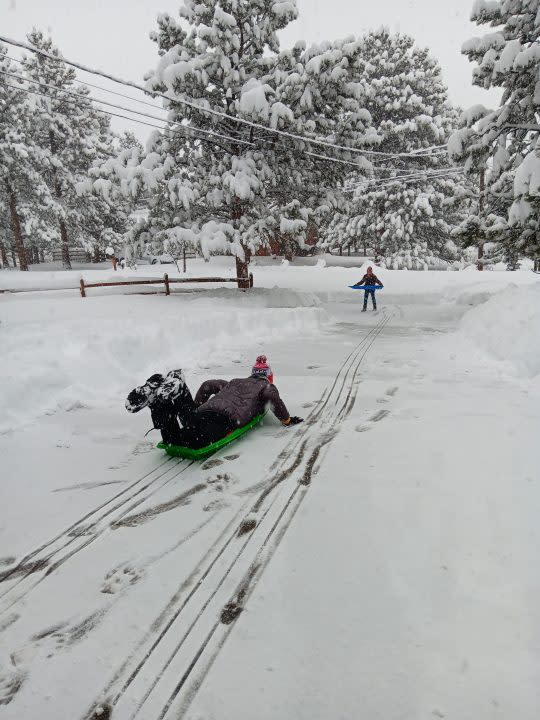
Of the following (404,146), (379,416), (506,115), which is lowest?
(379,416)

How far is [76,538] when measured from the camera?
324 cm

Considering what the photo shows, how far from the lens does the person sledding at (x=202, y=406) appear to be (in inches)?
163

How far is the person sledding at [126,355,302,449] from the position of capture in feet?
13.6

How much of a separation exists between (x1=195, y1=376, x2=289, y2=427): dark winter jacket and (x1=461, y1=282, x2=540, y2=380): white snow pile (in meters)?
4.24

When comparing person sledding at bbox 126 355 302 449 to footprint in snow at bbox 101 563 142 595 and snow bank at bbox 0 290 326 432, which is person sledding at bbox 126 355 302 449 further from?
snow bank at bbox 0 290 326 432

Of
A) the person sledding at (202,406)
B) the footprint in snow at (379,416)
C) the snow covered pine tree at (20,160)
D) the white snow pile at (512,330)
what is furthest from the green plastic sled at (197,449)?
the snow covered pine tree at (20,160)

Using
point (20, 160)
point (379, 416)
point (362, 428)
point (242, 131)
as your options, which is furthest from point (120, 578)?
point (20, 160)

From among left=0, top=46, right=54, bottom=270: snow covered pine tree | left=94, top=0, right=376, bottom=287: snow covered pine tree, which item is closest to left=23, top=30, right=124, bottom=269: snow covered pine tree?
left=0, top=46, right=54, bottom=270: snow covered pine tree

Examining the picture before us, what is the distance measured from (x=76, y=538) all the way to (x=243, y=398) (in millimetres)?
2328

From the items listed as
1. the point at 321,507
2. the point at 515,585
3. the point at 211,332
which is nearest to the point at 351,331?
the point at 211,332

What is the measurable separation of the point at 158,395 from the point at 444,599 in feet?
9.20

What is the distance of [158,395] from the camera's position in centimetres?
411

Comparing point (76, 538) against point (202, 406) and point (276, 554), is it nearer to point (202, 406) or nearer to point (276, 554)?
point (276, 554)

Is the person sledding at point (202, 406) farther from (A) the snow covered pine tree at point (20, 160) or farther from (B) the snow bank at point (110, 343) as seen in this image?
(A) the snow covered pine tree at point (20, 160)
